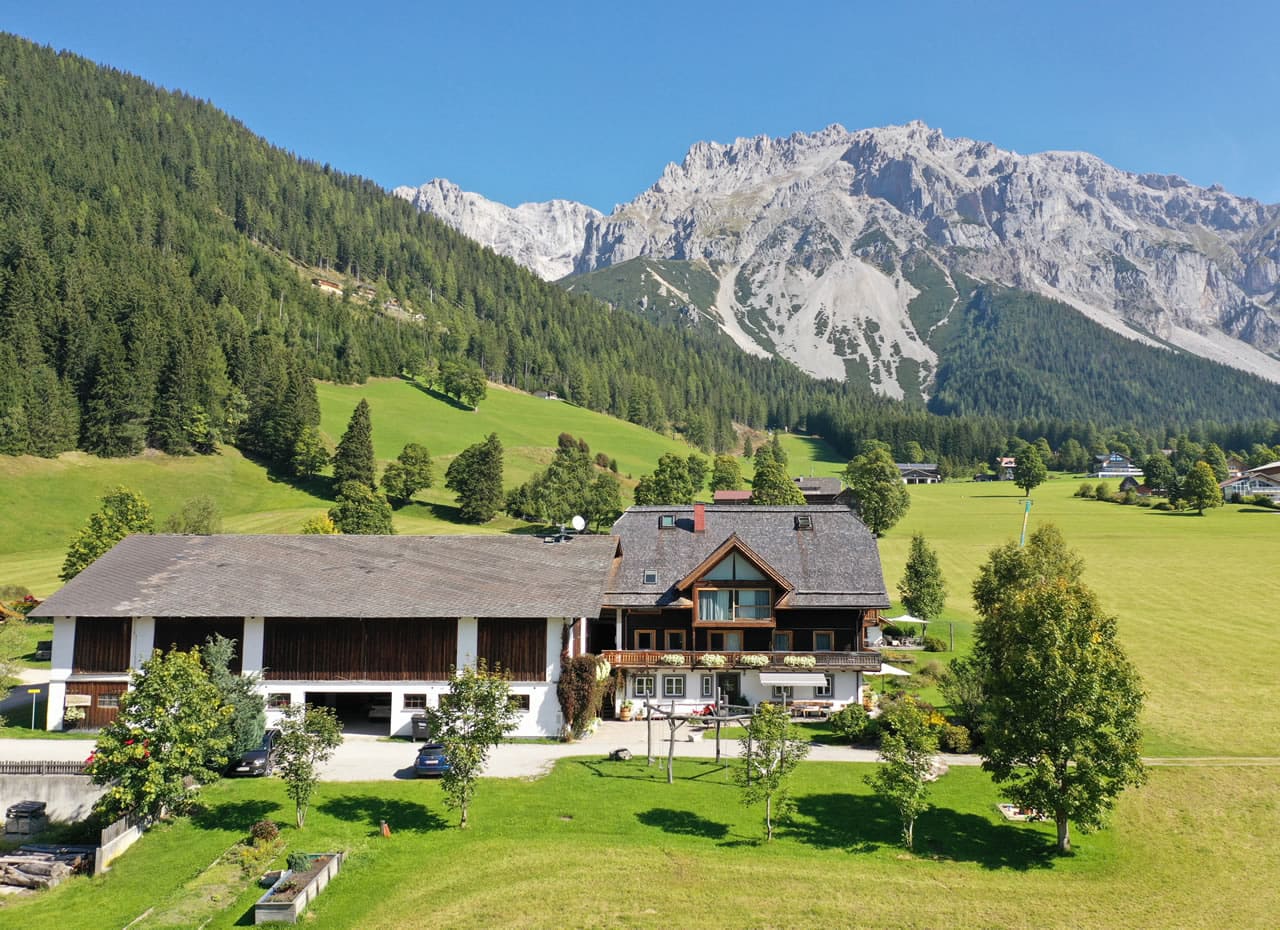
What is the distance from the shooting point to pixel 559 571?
161 ft

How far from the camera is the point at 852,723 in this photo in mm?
43594

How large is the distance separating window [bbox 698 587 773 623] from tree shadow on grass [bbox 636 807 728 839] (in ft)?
60.7

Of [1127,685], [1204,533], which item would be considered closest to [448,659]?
[1127,685]

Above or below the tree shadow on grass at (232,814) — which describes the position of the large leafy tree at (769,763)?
above

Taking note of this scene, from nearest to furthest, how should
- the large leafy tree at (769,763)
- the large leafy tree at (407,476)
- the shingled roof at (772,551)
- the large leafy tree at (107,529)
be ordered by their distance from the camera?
the large leafy tree at (769,763), the shingled roof at (772,551), the large leafy tree at (107,529), the large leafy tree at (407,476)

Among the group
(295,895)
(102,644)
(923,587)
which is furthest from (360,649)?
(923,587)

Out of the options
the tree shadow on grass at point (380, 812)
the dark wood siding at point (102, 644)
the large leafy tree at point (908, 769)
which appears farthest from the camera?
the dark wood siding at point (102, 644)

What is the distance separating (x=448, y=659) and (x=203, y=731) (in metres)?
14.1

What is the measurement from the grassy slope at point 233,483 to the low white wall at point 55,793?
48.6m

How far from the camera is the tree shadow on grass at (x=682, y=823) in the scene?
31.2 m

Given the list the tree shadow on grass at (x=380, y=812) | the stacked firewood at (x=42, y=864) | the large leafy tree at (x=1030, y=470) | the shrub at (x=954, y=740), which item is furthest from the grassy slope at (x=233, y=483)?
the shrub at (x=954, y=740)

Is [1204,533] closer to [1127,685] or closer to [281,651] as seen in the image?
[1127,685]

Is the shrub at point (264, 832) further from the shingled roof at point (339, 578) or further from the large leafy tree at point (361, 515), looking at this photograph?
the large leafy tree at point (361, 515)

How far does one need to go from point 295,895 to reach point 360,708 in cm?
2369
